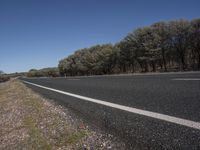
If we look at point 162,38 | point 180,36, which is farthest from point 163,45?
point 180,36

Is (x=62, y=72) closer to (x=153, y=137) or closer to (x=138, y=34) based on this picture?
(x=138, y=34)

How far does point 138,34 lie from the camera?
6000 centimetres

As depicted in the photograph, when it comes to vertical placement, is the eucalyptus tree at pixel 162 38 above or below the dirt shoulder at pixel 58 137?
above

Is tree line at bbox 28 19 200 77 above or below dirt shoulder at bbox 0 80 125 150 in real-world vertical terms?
above

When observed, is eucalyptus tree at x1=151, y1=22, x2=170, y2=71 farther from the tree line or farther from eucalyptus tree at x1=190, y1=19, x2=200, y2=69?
eucalyptus tree at x1=190, y1=19, x2=200, y2=69

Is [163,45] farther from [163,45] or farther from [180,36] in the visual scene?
[180,36]

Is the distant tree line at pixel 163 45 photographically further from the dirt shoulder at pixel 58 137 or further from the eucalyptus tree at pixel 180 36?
the dirt shoulder at pixel 58 137

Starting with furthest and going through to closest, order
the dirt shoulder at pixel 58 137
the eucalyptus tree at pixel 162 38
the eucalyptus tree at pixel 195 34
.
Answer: the eucalyptus tree at pixel 162 38
the eucalyptus tree at pixel 195 34
the dirt shoulder at pixel 58 137

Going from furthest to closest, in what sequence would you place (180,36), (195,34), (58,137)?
(180,36)
(195,34)
(58,137)

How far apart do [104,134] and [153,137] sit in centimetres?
98

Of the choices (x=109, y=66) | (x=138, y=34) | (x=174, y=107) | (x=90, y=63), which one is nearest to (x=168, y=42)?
(x=138, y=34)

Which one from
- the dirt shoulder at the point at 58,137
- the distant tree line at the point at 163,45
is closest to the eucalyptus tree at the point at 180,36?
the distant tree line at the point at 163,45

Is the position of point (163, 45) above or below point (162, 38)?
below

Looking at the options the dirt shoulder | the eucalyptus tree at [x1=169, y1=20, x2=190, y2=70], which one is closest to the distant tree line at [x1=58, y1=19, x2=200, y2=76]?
the eucalyptus tree at [x1=169, y1=20, x2=190, y2=70]
